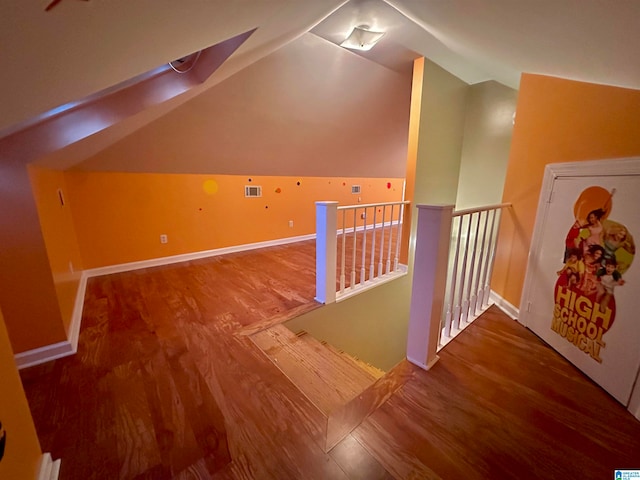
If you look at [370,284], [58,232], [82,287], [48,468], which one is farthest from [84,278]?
[370,284]

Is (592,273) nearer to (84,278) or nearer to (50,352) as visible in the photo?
(50,352)

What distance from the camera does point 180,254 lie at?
3.61 m

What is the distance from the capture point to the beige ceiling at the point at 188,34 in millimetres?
592

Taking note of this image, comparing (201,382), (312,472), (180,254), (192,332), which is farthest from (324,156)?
(312,472)

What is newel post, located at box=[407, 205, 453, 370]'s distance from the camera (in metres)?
1.41

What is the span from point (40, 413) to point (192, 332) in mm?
801

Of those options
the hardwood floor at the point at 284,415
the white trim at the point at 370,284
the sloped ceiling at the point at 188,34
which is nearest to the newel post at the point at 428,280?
the hardwood floor at the point at 284,415

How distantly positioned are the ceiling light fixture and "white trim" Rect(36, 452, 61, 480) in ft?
10.9

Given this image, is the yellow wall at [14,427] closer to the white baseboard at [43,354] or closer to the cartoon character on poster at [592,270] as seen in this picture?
the white baseboard at [43,354]

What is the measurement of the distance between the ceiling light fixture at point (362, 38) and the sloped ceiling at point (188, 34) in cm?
84

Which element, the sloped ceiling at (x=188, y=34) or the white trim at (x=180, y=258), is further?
the white trim at (x=180, y=258)

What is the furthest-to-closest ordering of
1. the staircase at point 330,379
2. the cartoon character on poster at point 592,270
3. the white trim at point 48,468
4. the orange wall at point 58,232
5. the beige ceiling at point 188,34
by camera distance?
the orange wall at point 58,232 < the cartoon character on poster at point 592,270 < the staircase at point 330,379 < the white trim at point 48,468 < the beige ceiling at point 188,34

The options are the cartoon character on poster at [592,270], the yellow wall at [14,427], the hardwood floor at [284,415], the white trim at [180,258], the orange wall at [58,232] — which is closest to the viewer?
the yellow wall at [14,427]

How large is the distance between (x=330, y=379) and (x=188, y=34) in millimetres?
1820
